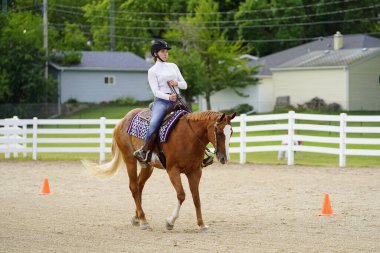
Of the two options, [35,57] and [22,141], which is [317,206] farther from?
[35,57]

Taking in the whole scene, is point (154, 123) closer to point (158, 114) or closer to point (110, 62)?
point (158, 114)

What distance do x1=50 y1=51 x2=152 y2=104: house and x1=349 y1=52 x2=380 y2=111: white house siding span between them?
2019cm

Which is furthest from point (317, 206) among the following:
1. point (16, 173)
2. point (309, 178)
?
point (16, 173)

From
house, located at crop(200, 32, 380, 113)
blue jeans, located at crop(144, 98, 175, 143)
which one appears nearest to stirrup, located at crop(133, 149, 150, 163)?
blue jeans, located at crop(144, 98, 175, 143)

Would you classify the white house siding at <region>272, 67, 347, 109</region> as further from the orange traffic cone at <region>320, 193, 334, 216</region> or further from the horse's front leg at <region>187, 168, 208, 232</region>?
the horse's front leg at <region>187, 168, 208, 232</region>

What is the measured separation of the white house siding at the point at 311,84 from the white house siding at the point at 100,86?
13.6m

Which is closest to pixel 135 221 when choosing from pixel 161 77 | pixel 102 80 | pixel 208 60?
pixel 161 77

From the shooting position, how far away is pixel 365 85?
5194 cm

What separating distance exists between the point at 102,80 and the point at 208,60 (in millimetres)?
11886

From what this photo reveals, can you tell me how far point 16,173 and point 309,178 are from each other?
7362 millimetres

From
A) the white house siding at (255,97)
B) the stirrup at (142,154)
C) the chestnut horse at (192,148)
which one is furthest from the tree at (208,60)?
the chestnut horse at (192,148)

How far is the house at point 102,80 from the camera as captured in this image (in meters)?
65.4

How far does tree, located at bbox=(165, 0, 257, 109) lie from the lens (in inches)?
2190

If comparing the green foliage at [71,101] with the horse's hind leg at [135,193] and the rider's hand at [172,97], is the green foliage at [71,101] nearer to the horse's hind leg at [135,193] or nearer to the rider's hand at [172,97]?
the horse's hind leg at [135,193]
